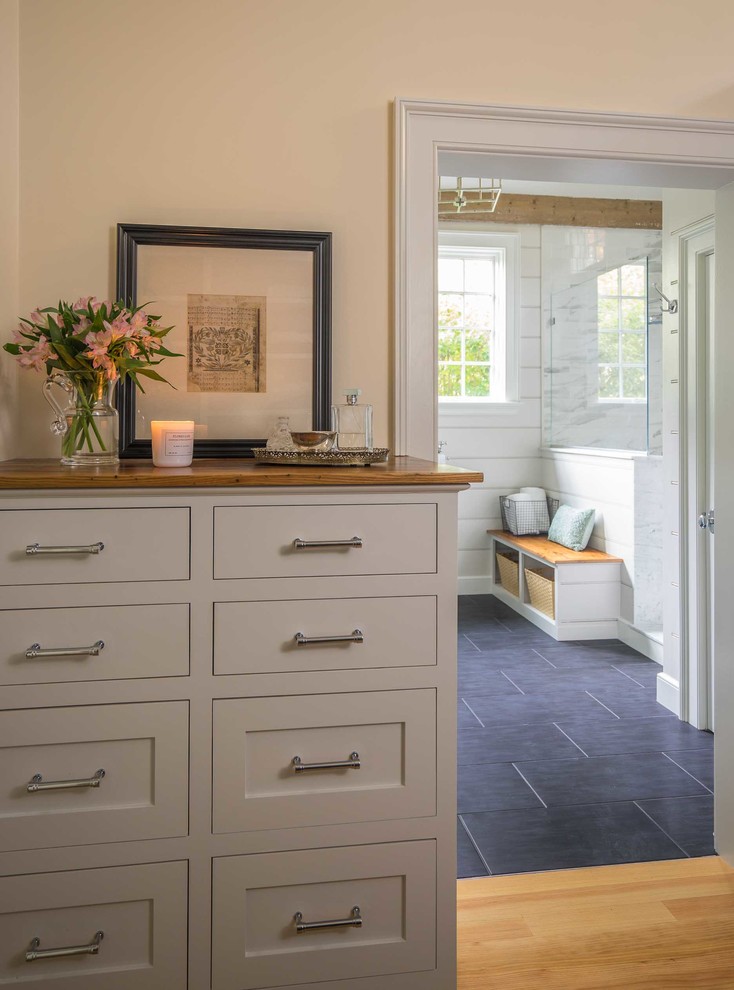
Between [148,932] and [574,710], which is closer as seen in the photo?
[148,932]

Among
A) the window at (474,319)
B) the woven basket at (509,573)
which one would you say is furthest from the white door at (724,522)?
the window at (474,319)

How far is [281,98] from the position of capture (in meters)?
2.02

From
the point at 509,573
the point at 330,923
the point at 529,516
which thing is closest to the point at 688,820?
the point at 330,923

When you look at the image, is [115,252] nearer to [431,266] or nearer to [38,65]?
[38,65]

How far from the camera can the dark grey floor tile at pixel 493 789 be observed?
276 centimetres

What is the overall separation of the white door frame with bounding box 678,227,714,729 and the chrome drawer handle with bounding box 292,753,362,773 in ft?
7.72

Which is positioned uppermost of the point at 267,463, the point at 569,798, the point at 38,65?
the point at 38,65

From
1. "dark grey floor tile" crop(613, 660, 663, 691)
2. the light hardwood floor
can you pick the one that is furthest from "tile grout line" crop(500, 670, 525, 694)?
the light hardwood floor

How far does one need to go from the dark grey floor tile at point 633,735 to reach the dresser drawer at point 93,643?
7.34 feet

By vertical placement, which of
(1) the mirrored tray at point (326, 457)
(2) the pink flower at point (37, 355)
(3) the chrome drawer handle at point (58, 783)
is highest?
(2) the pink flower at point (37, 355)

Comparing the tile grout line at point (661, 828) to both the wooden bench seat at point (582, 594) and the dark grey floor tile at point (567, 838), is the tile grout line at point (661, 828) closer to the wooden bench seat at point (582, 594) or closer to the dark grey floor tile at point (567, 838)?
the dark grey floor tile at point (567, 838)

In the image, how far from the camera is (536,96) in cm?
212

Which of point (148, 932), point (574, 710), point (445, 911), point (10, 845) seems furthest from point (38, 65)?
point (574, 710)

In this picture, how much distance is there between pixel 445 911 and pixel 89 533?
1018mm
